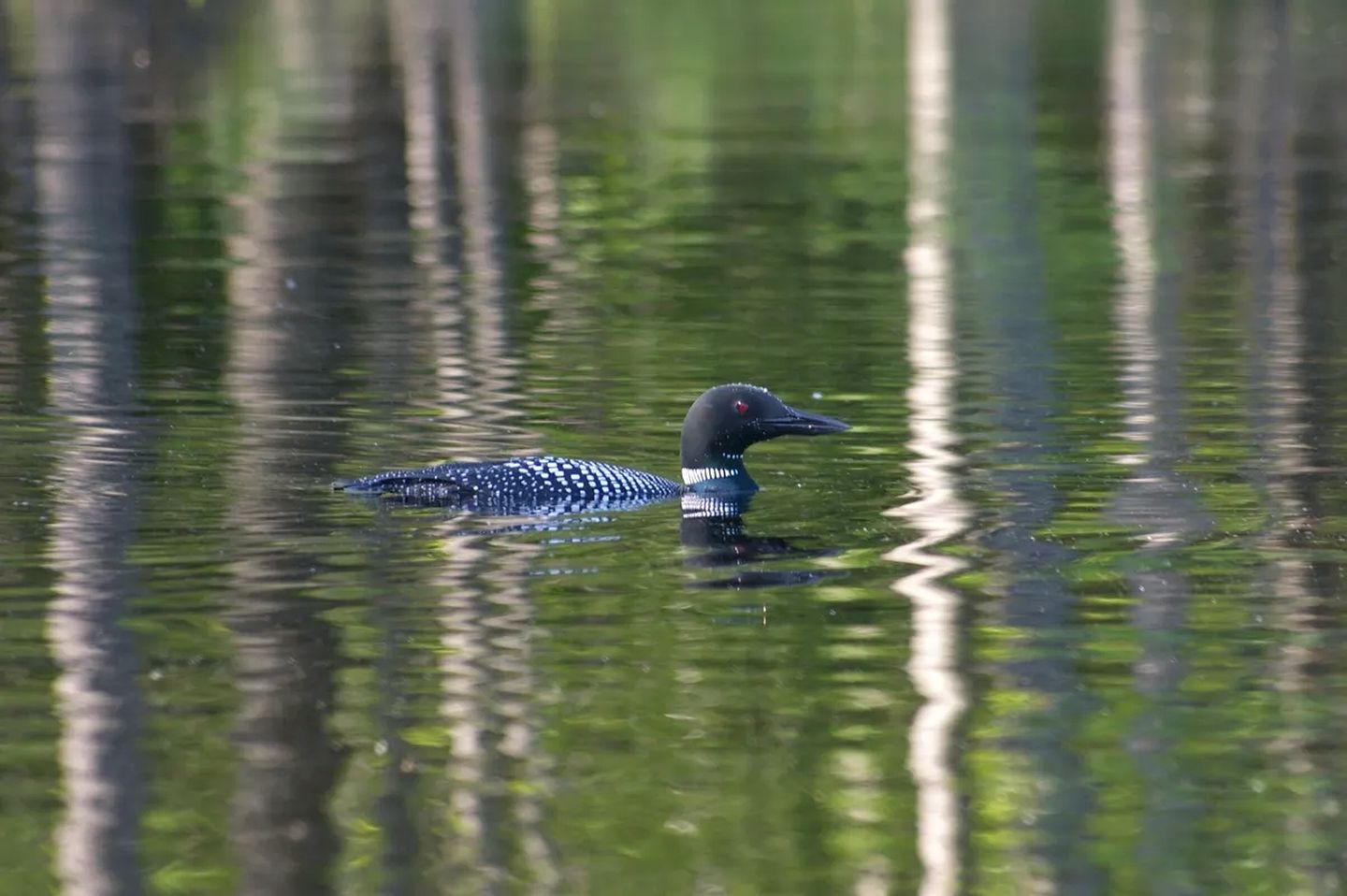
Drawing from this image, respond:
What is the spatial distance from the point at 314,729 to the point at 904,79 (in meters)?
35.5

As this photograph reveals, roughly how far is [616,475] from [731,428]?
2.26 feet

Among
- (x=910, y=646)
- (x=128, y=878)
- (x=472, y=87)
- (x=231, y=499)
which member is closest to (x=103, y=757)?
(x=128, y=878)

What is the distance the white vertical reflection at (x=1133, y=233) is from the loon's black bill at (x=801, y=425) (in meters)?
1.28

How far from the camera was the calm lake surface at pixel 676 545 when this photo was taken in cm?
705

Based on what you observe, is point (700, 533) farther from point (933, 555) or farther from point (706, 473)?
point (933, 555)

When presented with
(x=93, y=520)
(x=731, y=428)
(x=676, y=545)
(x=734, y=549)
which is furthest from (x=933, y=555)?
(x=93, y=520)

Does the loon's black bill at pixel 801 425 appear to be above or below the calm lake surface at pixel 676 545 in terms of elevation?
above

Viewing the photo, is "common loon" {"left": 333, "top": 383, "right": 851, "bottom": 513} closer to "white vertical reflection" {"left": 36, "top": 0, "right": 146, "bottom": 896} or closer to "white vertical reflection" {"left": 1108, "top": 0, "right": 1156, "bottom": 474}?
"white vertical reflection" {"left": 36, "top": 0, "right": 146, "bottom": 896}

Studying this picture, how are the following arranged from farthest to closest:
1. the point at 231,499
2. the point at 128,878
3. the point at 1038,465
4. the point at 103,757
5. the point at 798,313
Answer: the point at 798,313 < the point at 1038,465 < the point at 231,499 < the point at 103,757 < the point at 128,878

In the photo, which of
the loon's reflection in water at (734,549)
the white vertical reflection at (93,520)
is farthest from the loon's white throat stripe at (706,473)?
the white vertical reflection at (93,520)

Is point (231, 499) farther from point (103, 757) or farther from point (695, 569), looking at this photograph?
point (103, 757)

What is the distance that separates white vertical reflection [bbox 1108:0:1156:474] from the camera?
45.2 ft

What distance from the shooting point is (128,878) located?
21.7 ft

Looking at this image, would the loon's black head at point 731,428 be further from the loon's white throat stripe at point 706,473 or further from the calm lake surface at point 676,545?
the calm lake surface at point 676,545
